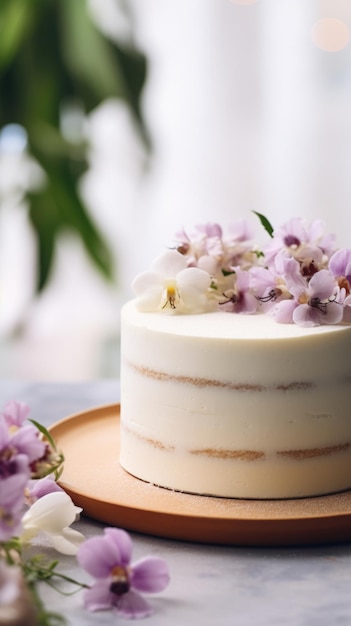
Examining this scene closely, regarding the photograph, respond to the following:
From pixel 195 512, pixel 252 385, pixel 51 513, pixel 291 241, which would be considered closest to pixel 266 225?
pixel 291 241

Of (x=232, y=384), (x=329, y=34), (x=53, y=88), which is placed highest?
(x=329, y=34)

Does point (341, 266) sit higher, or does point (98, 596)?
point (341, 266)

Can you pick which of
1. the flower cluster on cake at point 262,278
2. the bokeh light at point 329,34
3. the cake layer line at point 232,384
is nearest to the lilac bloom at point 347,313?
the flower cluster on cake at point 262,278

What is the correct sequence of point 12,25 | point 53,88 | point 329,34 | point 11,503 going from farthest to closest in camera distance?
point 329,34, point 53,88, point 12,25, point 11,503

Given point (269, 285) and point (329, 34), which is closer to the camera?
point (269, 285)

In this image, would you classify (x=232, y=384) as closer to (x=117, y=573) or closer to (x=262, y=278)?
(x=262, y=278)

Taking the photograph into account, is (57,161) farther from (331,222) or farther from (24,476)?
(24,476)

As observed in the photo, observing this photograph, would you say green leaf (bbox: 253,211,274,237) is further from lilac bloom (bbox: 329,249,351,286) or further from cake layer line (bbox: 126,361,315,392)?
cake layer line (bbox: 126,361,315,392)

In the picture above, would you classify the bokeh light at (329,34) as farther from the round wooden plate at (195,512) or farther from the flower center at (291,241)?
the round wooden plate at (195,512)

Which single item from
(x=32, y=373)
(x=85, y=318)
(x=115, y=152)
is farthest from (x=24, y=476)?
(x=85, y=318)

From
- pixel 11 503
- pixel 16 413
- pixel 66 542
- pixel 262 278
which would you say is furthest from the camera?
pixel 262 278
